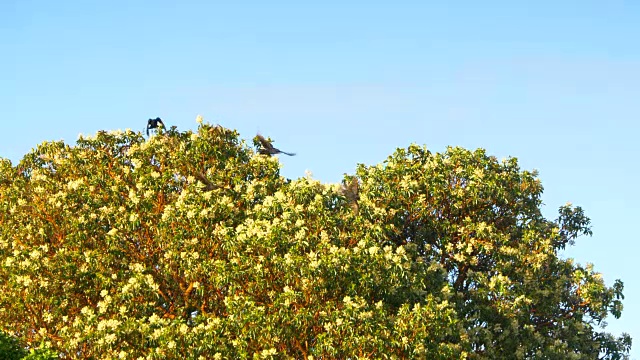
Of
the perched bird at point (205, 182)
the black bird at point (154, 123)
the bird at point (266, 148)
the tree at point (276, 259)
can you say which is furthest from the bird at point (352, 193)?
the black bird at point (154, 123)

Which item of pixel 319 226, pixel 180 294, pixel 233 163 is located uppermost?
pixel 233 163

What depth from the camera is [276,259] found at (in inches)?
982

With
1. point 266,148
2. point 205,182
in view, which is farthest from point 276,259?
point 266,148

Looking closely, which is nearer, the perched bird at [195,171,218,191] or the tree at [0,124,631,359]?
the tree at [0,124,631,359]

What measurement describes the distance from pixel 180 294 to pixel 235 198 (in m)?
3.40

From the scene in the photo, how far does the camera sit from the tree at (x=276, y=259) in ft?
80.8

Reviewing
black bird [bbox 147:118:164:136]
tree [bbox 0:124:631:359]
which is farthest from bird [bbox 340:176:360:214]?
black bird [bbox 147:118:164:136]

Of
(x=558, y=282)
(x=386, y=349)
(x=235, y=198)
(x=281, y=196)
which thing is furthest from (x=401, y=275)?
(x=558, y=282)

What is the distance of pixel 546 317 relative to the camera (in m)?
31.9

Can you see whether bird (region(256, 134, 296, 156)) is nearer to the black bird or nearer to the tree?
the tree

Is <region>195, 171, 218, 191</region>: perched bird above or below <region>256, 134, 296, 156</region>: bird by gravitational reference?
below

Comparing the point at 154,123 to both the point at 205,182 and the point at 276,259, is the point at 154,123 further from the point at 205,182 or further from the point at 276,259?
the point at 276,259

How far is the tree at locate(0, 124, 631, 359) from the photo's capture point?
24641 millimetres

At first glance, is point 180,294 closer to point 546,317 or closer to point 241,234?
point 241,234
